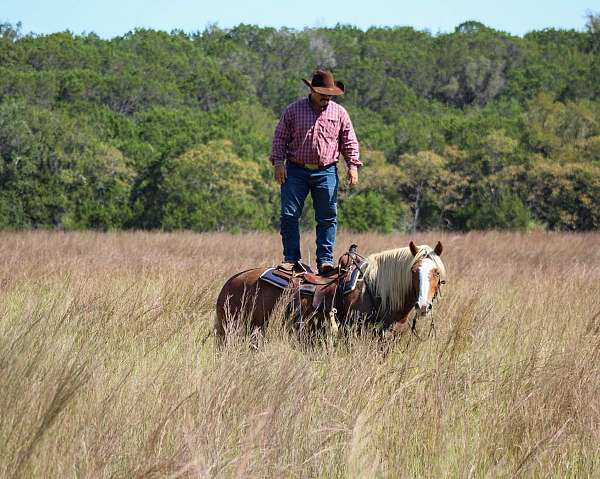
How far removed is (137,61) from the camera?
102 meters

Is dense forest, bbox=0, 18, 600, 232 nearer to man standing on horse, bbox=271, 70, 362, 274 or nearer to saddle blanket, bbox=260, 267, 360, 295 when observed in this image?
man standing on horse, bbox=271, 70, 362, 274

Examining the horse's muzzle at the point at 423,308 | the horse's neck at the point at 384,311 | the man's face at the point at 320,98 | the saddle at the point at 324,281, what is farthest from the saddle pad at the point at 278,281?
the man's face at the point at 320,98

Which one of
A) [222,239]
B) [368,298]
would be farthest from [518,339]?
[222,239]

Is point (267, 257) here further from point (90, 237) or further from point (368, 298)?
point (368, 298)

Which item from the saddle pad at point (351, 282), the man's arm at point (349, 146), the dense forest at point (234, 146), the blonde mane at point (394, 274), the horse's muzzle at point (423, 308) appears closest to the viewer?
the horse's muzzle at point (423, 308)

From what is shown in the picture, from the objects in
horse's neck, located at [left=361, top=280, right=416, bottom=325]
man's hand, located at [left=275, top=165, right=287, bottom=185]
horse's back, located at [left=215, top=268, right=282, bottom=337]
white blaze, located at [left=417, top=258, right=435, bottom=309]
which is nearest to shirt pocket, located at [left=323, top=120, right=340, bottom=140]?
man's hand, located at [left=275, top=165, right=287, bottom=185]

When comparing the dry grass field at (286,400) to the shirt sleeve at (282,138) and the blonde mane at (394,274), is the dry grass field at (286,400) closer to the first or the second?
the blonde mane at (394,274)

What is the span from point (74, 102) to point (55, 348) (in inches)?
2957

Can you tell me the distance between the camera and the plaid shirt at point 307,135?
6.79m

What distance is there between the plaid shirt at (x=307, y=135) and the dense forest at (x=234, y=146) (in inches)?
820

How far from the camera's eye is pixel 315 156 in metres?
6.80

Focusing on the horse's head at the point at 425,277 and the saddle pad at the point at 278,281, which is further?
the saddle pad at the point at 278,281

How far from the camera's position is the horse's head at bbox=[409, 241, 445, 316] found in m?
5.48

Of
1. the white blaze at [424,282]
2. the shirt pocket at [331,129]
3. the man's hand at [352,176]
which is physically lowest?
the white blaze at [424,282]
